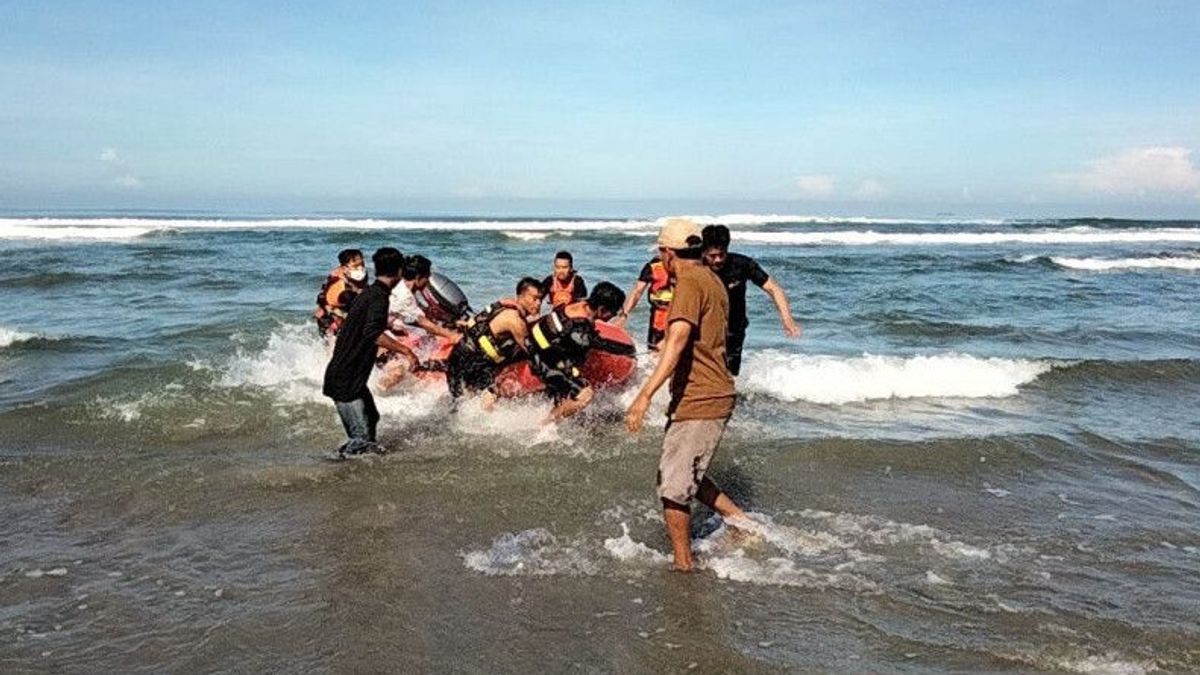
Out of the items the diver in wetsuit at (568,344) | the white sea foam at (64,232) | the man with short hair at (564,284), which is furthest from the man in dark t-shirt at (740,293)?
the white sea foam at (64,232)

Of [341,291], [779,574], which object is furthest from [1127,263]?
[779,574]

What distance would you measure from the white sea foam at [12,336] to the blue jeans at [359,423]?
7.23 m

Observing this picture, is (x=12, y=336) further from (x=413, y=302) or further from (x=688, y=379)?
(x=688, y=379)

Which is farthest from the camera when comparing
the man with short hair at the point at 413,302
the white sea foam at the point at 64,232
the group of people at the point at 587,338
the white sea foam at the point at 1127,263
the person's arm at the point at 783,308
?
the white sea foam at the point at 64,232

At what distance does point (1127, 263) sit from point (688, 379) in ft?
93.5

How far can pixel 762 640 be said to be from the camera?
4.04 m

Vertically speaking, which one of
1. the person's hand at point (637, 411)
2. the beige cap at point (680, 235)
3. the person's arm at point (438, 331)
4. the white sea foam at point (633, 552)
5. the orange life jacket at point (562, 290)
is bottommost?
the white sea foam at point (633, 552)

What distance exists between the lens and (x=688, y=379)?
4.50 metres

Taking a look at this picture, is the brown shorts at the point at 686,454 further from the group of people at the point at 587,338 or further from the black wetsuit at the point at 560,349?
the black wetsuit at the point at 560,349

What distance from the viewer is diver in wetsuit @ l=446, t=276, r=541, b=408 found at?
23.2 ft

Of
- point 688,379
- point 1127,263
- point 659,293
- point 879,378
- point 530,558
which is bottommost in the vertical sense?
point 530,558

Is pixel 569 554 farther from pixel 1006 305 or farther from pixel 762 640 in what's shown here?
pixel 1006 305

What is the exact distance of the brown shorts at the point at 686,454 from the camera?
179 inches

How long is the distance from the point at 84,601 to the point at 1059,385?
9.42 m
